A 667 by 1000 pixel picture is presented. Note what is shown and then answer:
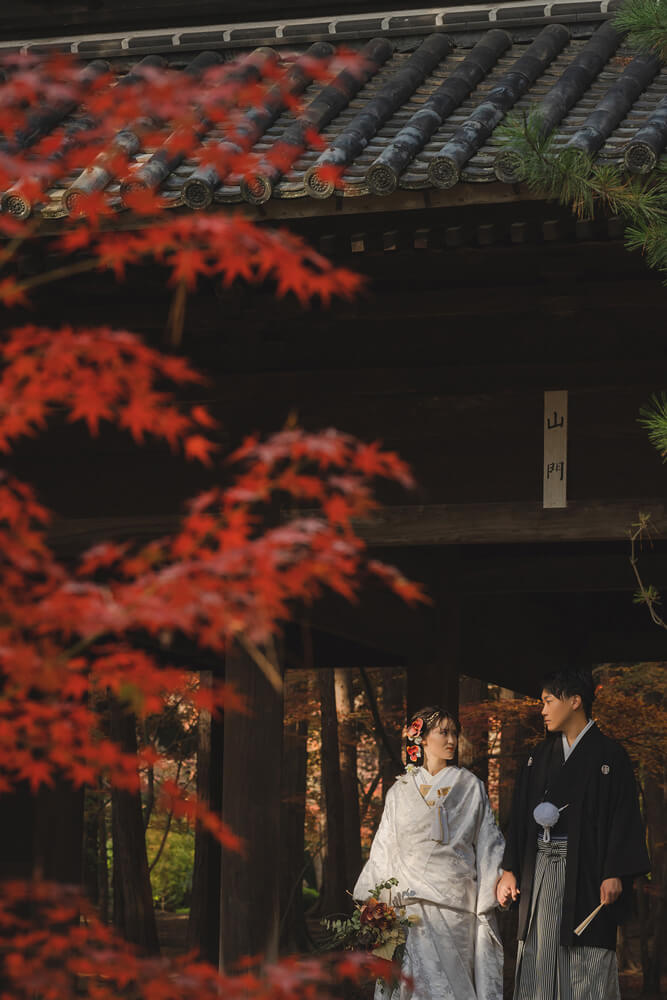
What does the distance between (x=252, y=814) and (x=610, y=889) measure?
1547 millimetres

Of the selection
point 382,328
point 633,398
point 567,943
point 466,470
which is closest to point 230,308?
point 382,328

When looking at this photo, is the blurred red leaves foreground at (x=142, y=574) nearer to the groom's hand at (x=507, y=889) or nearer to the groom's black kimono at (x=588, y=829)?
the groom's black kimono at (x=588, y=829)

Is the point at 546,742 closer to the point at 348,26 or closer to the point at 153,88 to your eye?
the point at 348,26

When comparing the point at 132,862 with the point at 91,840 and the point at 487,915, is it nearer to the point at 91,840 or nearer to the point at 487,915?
the point at 91,840

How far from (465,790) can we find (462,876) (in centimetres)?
40

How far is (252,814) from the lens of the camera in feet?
17.4

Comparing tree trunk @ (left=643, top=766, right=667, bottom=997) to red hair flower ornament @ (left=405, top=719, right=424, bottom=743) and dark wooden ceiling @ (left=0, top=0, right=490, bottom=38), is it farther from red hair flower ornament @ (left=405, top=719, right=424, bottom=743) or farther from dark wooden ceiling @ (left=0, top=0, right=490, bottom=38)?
dark wooden ceiling @ (left=0, top=0, right=490, bottom=38)

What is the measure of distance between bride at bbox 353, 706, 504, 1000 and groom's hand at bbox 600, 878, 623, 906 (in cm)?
69

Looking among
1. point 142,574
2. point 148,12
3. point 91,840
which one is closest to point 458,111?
point 148,12

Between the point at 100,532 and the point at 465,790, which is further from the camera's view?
the point at 465,790

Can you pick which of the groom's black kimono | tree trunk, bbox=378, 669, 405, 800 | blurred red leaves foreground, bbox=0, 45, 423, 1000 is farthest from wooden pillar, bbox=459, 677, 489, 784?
blurred red leaves foreground, bbox=0, 45, 423, 1000

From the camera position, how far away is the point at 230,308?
17.1ft

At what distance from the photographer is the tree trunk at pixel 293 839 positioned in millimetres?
16156

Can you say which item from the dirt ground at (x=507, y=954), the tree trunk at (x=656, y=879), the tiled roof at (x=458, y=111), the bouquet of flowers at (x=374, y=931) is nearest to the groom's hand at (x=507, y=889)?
the bouquet of flowers at (x=374, y=931)
